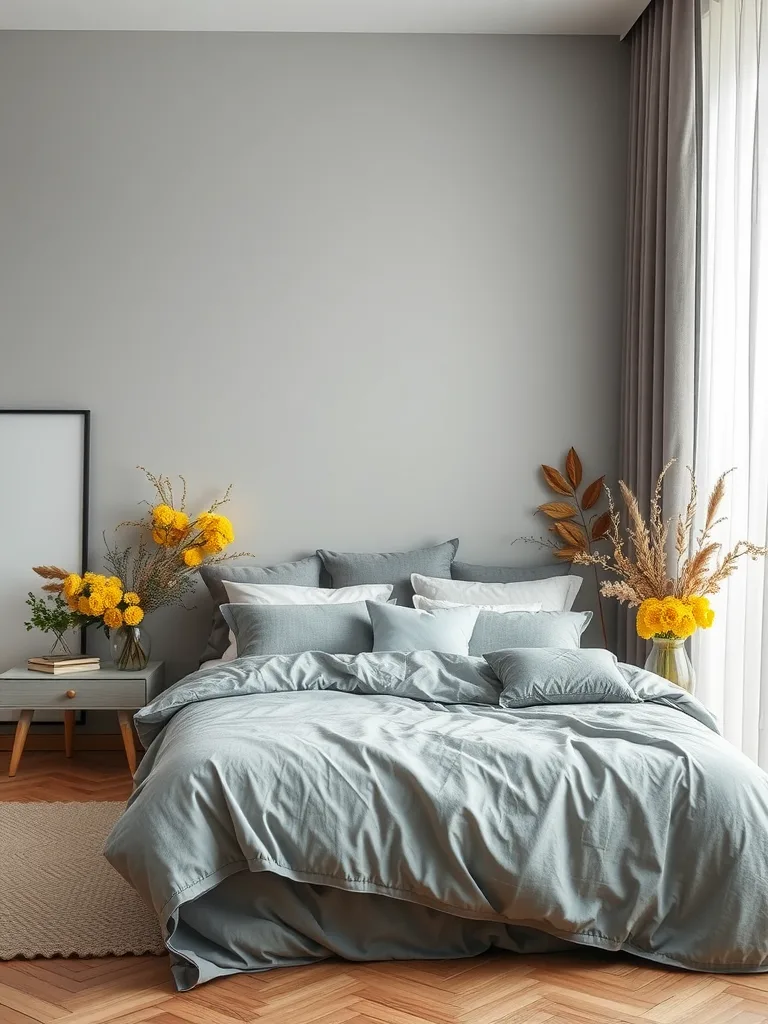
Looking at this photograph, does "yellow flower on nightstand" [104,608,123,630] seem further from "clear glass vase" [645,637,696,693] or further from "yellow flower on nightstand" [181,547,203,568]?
"clear glass vase" [645,637,696,693]

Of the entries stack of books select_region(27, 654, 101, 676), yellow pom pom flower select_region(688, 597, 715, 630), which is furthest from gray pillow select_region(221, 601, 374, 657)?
yellow pom pom flower select_region(688, 597, 715, 630)

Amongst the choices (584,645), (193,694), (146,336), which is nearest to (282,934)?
(193,694)

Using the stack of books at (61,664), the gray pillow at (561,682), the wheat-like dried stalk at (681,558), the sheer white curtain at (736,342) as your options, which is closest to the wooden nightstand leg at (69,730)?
the stack of books at (61,664)

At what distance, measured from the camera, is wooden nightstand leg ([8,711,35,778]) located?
451cm

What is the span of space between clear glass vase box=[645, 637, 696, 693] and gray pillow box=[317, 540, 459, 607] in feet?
3.75

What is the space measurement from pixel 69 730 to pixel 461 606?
197 cm

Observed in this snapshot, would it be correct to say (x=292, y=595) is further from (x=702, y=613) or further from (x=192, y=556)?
(x=702, y=613)

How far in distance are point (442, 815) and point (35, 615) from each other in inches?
108

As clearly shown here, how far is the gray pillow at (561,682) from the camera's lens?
3402 millimetres

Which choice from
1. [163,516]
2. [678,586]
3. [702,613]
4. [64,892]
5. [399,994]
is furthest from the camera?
[163,516]

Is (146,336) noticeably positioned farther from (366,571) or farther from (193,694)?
(193,694)

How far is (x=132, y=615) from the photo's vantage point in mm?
4602

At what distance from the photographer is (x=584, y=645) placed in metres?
4.98

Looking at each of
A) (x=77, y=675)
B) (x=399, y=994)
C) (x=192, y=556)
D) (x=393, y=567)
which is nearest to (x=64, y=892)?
(x=399, y=994)
